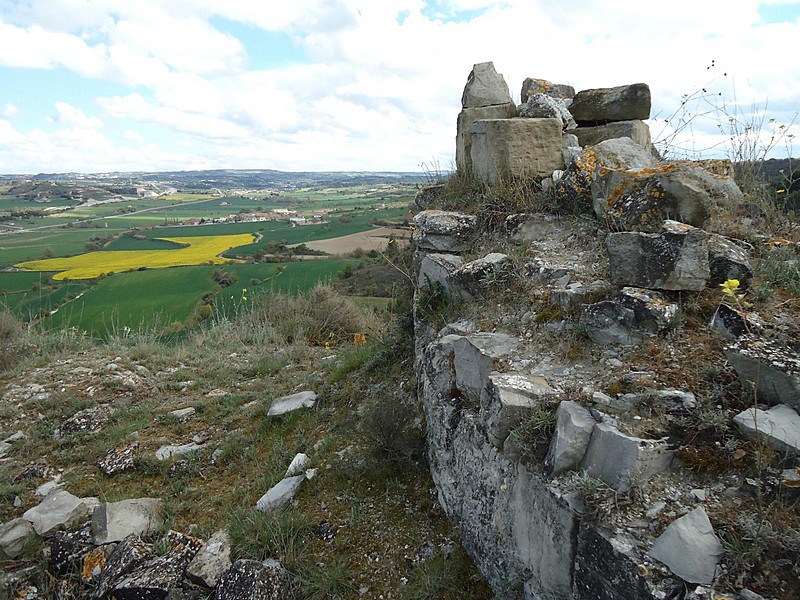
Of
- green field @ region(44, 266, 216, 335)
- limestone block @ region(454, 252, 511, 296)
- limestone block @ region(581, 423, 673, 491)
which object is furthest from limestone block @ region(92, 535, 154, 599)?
green field @ region(44, 266, 216, 335)

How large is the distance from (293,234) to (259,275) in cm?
1709

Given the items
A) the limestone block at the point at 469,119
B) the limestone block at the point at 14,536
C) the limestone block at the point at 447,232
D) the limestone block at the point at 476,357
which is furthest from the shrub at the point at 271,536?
the limestone block at the point at 469,119

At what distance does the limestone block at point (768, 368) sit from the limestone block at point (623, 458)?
1.88ft

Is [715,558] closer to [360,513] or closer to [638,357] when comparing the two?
[638,357]

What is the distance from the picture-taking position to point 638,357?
3055mm

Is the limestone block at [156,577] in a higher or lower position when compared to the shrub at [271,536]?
lower

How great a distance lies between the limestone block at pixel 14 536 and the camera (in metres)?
4.33

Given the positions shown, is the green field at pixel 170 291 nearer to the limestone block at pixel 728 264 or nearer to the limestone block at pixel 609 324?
the limestone block at pixel 609 324

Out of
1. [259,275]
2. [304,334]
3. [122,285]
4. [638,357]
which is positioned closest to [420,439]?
[638,357]

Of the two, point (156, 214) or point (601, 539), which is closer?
point (601, 539)

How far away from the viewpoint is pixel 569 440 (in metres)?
2.64

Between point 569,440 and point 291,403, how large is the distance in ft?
14.0

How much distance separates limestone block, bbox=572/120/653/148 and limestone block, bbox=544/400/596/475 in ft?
13.7

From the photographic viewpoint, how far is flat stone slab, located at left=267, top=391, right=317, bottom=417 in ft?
19.8
